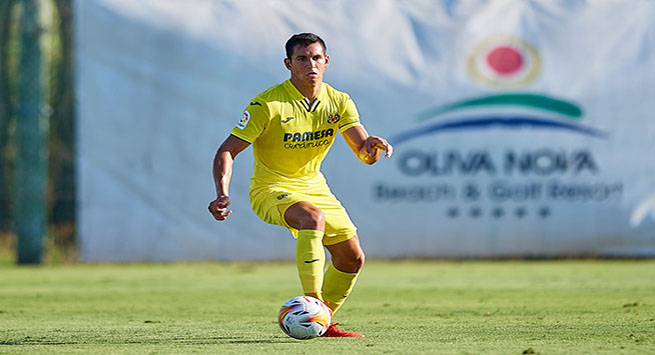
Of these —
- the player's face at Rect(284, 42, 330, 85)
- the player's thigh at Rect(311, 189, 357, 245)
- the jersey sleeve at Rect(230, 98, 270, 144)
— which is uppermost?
the player's face at Rect(284, 42, 330, 85)

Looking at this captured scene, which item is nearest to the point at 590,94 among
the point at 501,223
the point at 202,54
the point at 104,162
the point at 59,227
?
the point at 501,223

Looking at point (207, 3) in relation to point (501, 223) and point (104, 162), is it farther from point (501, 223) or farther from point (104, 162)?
point (501, 223)

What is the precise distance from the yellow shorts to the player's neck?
55 centimetres

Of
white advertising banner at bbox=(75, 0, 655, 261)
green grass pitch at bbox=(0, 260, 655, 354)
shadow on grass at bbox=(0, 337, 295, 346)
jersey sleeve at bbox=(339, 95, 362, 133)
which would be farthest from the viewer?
white advertising banner at bbox=(75, 0, 655, 261)

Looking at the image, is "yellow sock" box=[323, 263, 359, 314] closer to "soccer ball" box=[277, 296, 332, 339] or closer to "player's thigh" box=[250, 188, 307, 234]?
"player's thigh" box=[250, 188, 307, 234]

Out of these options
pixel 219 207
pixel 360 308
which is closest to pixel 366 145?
pixel 219 207

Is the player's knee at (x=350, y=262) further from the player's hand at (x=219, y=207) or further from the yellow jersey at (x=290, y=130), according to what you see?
the player's hand at (x=219, y=207)

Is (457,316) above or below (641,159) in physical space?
below

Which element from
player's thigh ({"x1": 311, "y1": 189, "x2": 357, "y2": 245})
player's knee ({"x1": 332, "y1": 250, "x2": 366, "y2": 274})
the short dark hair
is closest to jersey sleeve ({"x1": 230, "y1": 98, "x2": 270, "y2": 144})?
the short dark hair

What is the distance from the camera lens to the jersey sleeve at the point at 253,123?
554 centimetres

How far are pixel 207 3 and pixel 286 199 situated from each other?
7.30 m

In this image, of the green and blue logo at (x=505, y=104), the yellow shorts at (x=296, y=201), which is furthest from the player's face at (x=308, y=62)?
the green and blue logo at (x=505, y=104)

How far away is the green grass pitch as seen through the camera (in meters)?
5.07

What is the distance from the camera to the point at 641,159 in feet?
40.6
